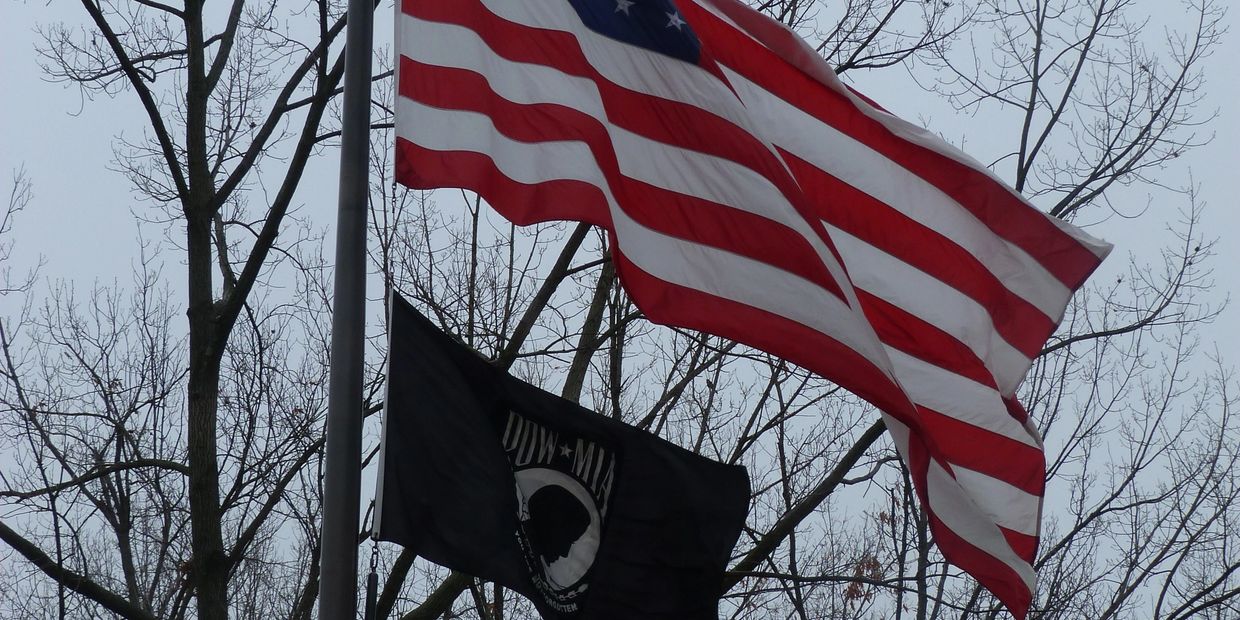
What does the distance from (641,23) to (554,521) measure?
2.00m

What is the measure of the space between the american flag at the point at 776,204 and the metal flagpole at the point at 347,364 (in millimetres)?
183

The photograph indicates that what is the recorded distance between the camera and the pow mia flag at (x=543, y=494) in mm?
4207

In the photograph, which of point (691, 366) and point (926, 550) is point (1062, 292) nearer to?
point (691, 366)

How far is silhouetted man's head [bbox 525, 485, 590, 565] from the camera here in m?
4.49

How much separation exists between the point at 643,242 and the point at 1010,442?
2.03 metres

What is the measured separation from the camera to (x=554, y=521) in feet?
15.0

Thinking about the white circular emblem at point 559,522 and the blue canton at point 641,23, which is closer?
the white circular emblem at point 559,522

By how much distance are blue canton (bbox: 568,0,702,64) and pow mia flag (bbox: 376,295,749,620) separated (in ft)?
4.88

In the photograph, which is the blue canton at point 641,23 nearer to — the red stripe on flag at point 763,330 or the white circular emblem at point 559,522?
the red stripe on flag at point 763,330

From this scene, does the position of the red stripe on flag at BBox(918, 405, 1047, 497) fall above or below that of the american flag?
below

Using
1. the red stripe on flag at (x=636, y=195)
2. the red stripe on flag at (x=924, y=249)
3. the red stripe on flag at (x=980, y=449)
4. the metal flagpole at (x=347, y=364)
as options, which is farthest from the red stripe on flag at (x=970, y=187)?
the metal flagpole at (x=347, y=364)

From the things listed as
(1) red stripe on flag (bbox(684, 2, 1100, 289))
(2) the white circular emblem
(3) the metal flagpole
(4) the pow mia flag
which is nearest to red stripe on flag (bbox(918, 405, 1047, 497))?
(1) red stripe on flag (bbox(684, 2, 1100, 289))

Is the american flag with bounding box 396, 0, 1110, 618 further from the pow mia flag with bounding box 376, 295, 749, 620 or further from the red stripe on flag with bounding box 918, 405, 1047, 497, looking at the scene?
the pow mia flag with bounding box 376, 295, 749, 620

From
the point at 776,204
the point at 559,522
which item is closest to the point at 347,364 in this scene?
the point at 559,522
